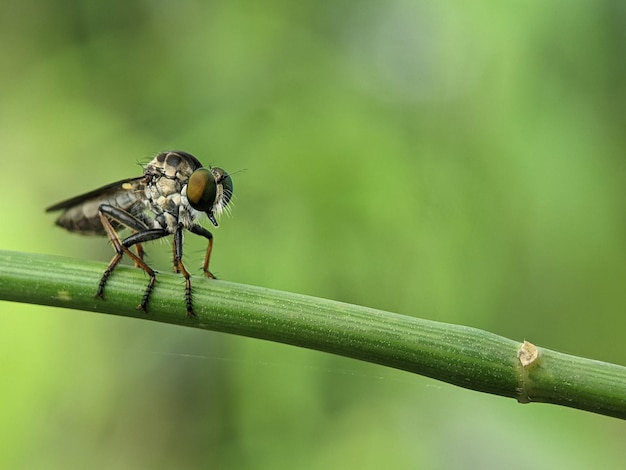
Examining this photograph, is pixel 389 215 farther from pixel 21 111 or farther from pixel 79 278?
pixel 21 111

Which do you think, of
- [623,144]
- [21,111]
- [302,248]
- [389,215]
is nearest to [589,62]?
[623,144]

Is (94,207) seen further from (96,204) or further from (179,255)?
(179,255)

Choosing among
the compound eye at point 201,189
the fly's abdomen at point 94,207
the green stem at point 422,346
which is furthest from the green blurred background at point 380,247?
the green stem at point 422,346

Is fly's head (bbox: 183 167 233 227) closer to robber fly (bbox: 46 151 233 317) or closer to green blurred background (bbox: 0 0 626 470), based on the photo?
robber fly (bbox: 46 151 233 317)

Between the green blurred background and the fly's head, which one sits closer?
the fly's head

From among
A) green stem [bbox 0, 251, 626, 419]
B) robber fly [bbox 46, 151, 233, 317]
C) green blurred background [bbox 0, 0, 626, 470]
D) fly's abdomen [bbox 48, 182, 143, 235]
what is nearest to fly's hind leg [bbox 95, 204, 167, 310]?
robber fly [bbox 46, 151, 233, 317]

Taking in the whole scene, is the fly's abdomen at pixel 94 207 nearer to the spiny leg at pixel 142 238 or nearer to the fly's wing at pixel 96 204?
the fly's wing at pixel 96 204

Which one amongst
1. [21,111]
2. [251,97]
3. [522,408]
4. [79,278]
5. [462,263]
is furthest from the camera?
[21,111]
